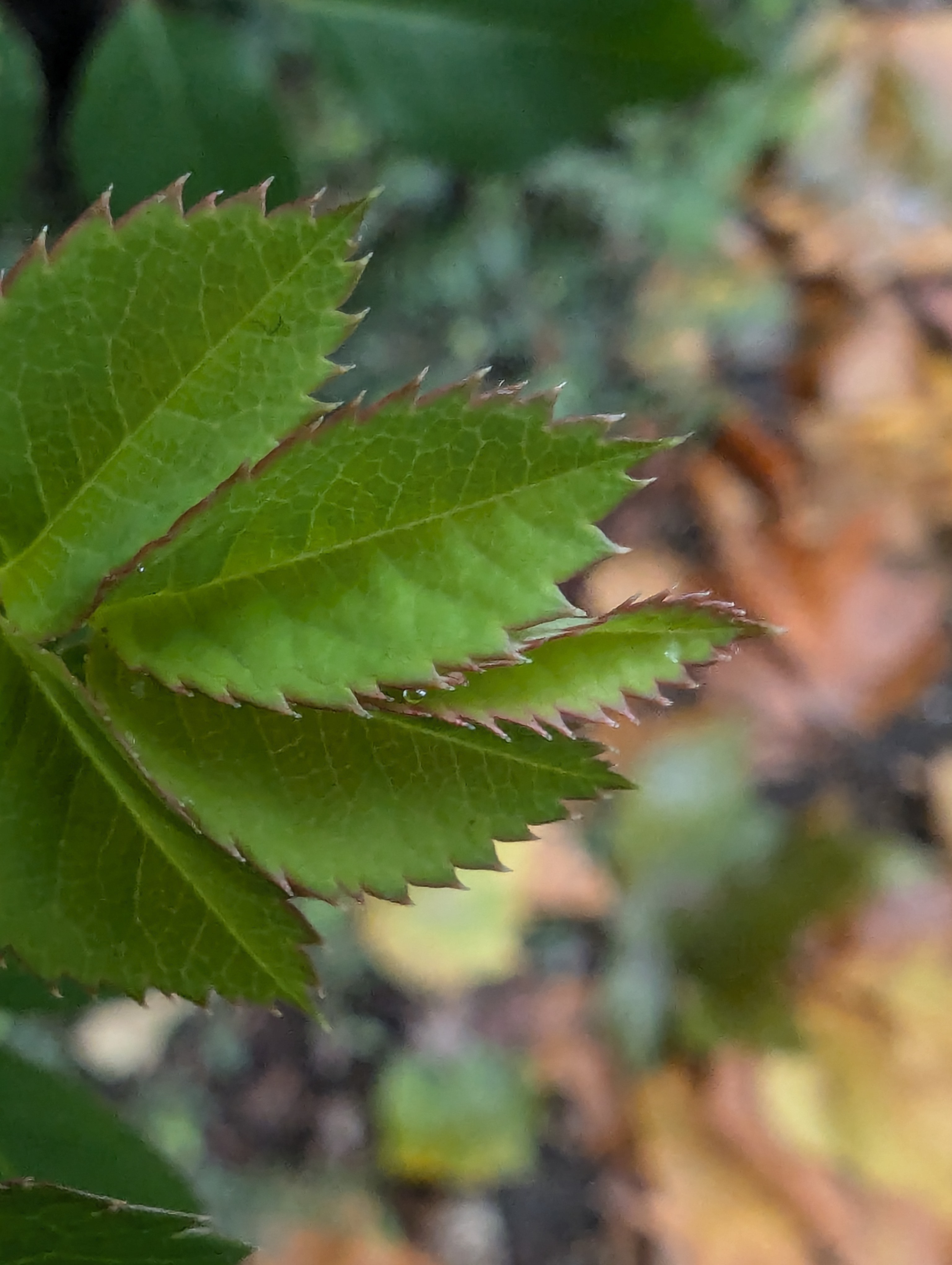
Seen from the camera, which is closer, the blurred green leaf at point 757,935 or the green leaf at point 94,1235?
the green leaf at point 94,1235

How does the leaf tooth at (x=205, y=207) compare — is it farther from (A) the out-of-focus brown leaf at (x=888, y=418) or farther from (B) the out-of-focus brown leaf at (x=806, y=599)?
(A) the out-of-focus brown leaf at (x=888, y=418)

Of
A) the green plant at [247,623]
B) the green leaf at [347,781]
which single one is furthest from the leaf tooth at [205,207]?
the green leaf at [347,781]

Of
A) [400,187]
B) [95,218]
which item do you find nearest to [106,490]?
[95,218]

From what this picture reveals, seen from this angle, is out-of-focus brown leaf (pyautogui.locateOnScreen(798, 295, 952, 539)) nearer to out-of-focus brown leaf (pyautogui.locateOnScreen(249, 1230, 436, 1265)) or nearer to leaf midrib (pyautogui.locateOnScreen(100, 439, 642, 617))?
out-of-focus brown leaf (pyautogui.locateOnScreen(249, 1230, 436, 1265))

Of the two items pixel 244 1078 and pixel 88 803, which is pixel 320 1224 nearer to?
pixel 244 1078

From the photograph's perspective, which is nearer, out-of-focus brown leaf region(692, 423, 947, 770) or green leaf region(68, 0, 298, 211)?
green leaf region(68, 0, 298, 211)

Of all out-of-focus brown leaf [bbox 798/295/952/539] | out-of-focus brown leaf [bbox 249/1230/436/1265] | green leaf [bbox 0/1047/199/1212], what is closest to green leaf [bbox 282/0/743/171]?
green leaf [bbox 0/1047/199/1212]
